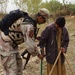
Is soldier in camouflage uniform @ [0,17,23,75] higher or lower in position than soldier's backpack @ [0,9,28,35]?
lower

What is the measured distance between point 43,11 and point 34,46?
0.67 m

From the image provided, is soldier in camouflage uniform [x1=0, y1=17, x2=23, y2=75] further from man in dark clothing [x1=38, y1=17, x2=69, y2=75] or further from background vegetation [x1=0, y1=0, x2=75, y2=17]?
background vegetation [x1=0, y1=0, x2=75, y2=17]

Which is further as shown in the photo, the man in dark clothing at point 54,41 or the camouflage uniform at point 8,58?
the man in dark clothing at point 54,41

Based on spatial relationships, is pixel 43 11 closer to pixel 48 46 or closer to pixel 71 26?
pixel 48 46

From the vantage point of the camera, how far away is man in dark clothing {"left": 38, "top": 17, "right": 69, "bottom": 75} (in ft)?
17.9

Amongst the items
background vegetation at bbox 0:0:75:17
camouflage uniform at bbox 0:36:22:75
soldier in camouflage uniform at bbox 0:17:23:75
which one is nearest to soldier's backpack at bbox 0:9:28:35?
soldier in camouflage uniform at bbox 0:17:23:75

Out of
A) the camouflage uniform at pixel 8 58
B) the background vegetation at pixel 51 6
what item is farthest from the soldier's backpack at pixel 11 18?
the background vegetation at pixel 51 6

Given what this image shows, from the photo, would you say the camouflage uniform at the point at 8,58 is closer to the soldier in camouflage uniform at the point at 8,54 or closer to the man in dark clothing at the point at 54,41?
the soldier in camouflage uniform at the point at 8,54

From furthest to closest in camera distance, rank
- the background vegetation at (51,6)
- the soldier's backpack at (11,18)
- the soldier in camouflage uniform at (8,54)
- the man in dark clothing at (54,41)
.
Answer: the background vegetation at (51,6)
the man in dark clothing at (54,41)
the soldier in camouflage uniform at (8,54)
the soldier's backpack at (11,18)

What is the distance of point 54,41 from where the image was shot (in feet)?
18.0

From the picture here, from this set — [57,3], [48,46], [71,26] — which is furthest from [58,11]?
[48,46]

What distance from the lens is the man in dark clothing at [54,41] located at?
545cm

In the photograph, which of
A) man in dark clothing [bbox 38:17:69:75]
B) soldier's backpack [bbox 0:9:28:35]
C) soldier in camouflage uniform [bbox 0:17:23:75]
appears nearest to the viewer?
soldier's backpack [bbox 0:9:28:35]

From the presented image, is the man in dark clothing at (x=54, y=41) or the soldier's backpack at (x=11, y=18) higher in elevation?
the soldier's backpack at (x=11, y=18)
